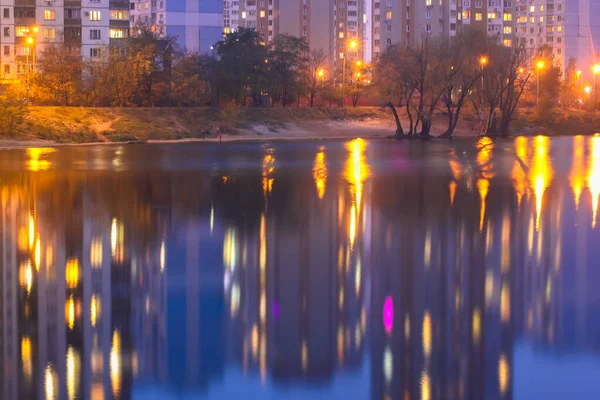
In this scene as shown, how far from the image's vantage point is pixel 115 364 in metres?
9.09

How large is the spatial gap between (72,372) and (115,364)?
45 centimetres

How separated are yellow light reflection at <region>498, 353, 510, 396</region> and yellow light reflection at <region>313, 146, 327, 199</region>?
49.5ft

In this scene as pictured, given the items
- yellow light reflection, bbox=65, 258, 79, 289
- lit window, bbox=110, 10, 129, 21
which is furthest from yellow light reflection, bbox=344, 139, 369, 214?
lit window, bbox=110, 10, 129, 21

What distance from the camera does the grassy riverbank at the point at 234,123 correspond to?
66.1 m

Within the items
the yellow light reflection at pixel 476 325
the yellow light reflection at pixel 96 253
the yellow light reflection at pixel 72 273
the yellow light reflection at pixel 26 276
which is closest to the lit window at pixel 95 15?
the yellow light reflection at pixel 96 253

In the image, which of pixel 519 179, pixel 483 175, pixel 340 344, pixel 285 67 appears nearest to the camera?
pixel 340 344

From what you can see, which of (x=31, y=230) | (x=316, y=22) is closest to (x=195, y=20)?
(x=316, y=22)

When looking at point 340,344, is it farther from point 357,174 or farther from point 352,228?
point 357,174

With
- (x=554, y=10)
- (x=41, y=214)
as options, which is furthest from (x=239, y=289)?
(x=554, y=10)

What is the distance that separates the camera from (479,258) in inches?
577

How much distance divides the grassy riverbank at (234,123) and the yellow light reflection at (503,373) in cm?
5474

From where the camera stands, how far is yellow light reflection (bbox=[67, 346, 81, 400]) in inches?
323

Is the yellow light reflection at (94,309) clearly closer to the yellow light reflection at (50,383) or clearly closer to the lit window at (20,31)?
the yellow light reflection at (50,383)

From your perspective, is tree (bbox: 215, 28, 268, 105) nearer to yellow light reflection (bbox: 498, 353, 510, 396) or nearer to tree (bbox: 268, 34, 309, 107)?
tree (bbox: 268, 34, 309, 107)
